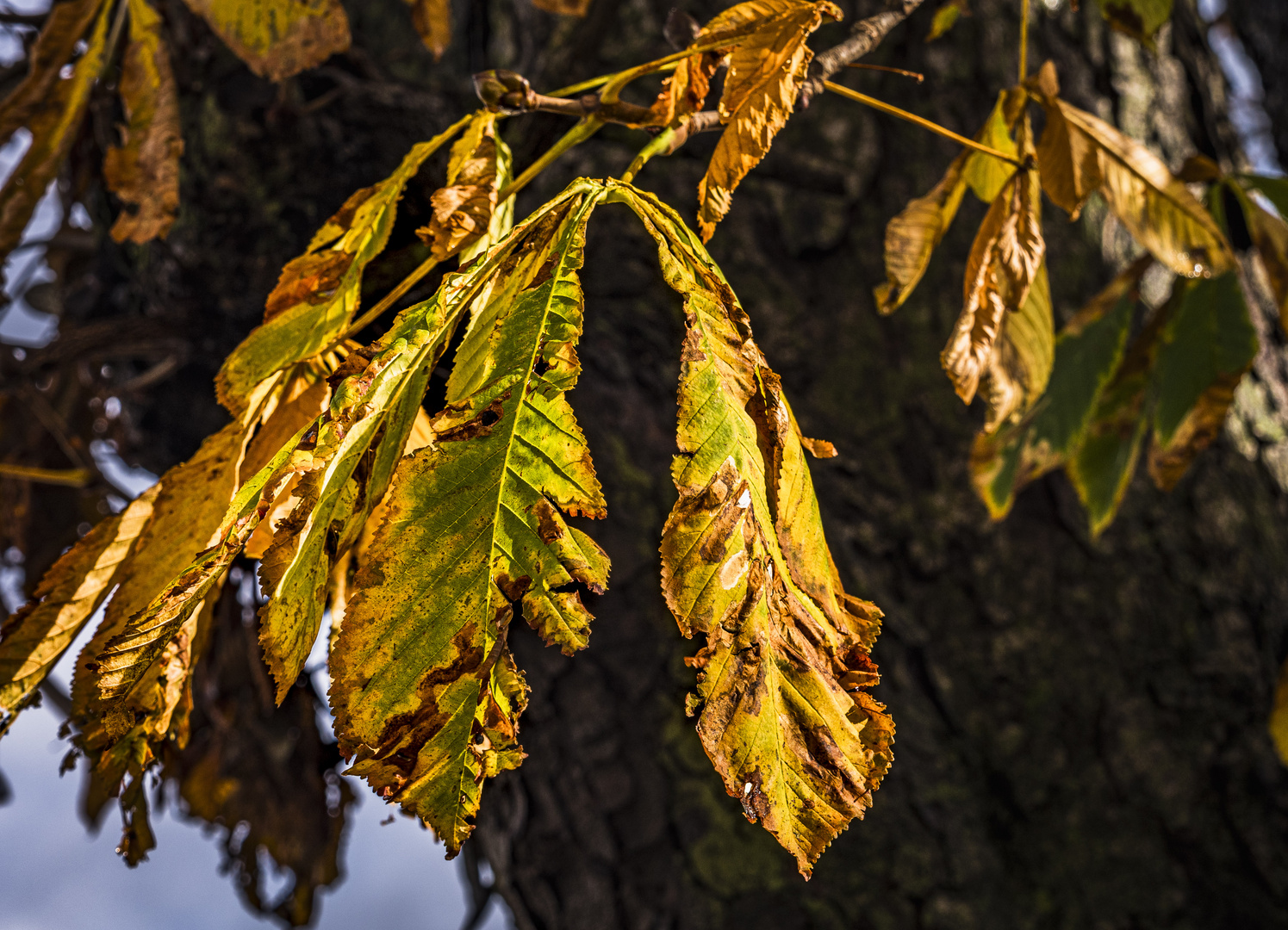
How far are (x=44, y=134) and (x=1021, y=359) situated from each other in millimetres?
785

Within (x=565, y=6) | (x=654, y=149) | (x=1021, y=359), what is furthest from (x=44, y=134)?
(x=1021, y=359)

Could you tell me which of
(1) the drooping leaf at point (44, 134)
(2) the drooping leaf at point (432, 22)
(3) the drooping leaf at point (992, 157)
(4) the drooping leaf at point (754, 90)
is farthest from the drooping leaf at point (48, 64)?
(3) the drooping leaf at point (992, 157)

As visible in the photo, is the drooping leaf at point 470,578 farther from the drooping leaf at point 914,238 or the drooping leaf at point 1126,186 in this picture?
the drooping leaf at point 1126,186

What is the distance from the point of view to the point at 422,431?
429mm

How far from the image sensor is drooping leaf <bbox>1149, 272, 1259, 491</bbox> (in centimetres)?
69

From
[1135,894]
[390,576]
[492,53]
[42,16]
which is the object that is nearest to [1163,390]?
[1135,894]

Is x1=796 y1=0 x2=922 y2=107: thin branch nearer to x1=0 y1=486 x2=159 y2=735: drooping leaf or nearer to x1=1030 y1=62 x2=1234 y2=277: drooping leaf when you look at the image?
x1=1030 y1=62 x2=1234 y2=277: drooping leaf

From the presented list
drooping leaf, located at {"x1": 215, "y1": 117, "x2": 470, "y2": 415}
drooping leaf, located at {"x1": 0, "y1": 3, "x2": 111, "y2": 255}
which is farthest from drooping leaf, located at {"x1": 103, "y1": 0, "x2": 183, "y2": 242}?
drooping leaf, located at {"x1": 215, "y1": 117, "x2": 470, "y2": 415}

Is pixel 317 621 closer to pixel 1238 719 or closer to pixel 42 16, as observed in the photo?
pixel 42 16

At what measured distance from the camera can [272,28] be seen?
58 cm

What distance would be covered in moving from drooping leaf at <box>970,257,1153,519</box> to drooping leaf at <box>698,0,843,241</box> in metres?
0.49

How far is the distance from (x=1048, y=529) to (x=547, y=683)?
24.4 inches

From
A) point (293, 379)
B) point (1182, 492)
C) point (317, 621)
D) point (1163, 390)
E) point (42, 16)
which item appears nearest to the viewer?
point (317, 621)

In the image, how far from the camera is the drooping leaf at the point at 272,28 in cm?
58
